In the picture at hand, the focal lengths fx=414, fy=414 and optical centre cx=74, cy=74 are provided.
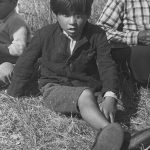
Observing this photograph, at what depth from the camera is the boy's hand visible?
2.56 meters

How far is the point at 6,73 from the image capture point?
3.13 meters

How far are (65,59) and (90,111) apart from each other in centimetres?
50

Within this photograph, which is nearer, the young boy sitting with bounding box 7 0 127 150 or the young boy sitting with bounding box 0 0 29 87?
the young boy sitting with bounding box 7 0 127 150

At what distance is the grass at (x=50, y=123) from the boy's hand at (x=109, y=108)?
0.14m

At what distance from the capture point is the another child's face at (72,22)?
8.80 feet

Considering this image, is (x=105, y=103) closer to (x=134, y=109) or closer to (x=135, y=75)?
(x=134, y=109)

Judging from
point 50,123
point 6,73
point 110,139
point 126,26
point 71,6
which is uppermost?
point 71,6

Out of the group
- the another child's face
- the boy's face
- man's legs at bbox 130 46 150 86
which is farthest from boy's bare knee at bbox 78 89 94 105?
the boy's face

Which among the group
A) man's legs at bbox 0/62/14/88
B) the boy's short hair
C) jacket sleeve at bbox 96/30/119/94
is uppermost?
the boy's short hair

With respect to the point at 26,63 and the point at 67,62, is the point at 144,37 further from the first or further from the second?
the point at 26,63

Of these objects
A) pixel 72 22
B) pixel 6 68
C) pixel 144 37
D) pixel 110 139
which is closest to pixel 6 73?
pixel 6 68

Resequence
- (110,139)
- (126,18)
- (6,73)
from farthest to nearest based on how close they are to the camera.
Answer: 1. (126,18)
2. (6,73)
3. (110,139)

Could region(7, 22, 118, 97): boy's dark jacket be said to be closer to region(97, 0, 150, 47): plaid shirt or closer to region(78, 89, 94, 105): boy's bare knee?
region(78, 89, 94, 105): boy's bare knee

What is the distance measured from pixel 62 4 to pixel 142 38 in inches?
37.5
